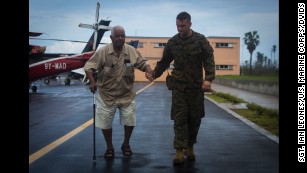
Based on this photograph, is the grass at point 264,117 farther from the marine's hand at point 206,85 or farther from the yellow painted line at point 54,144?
the yellow painted line at point 54,144

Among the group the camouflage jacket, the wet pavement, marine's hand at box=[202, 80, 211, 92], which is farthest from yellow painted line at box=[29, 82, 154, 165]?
marine's hand at box=[202, 80, 211, 92]

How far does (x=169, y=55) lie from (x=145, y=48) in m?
72.3

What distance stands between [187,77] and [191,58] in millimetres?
264

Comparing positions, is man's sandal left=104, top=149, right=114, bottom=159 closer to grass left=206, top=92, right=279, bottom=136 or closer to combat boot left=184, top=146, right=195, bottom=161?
combat boot left=184, top=146, right=195, bottom=161

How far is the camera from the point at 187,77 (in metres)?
7.03

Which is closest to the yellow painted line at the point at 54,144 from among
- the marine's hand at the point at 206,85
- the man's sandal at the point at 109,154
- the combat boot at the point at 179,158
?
the man's sandal at the point at 109,154

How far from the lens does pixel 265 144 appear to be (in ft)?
28.9

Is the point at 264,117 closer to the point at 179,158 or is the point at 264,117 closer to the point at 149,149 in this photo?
the point at 149,149

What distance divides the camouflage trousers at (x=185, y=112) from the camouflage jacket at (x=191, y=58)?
152 mm

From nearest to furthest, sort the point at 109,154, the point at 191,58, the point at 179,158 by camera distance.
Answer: the point at 179,158, the point at 191,58, the point at 109,154

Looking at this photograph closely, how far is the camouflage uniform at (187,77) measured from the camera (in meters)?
6.99

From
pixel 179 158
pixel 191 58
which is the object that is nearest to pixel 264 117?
pixel 191 58

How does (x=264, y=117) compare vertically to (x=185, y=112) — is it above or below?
below
